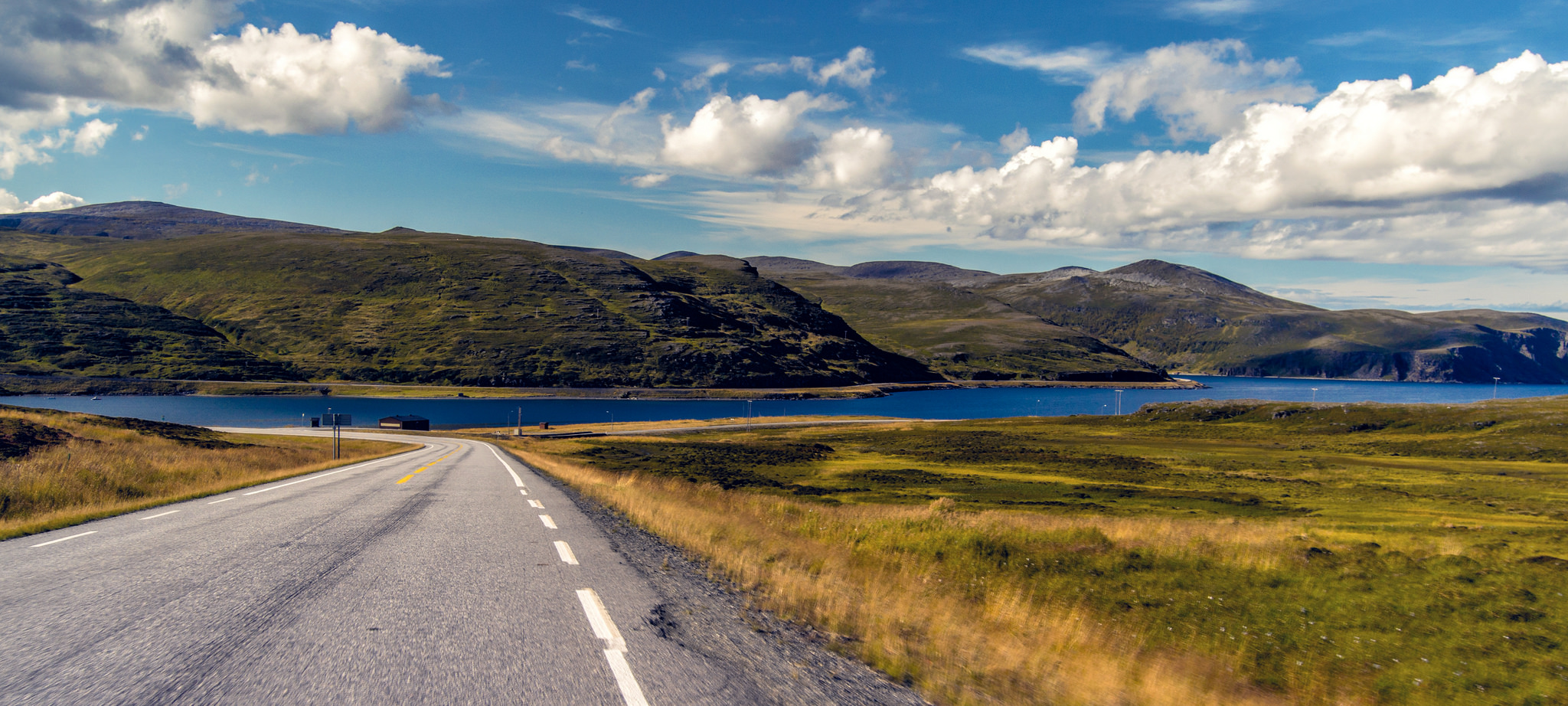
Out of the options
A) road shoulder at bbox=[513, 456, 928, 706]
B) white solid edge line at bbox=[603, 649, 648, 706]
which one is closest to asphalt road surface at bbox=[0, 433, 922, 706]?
white solid edge line at bbox=[603, 649, 648, 706]

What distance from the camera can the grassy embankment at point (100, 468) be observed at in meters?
14.1

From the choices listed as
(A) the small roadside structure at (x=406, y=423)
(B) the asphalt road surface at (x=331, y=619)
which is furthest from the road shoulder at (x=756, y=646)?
(A) the small roadside structure at (x=406, y=423)

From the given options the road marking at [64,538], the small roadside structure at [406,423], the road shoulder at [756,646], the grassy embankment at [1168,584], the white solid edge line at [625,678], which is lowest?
the small roadside structure at [406,423]

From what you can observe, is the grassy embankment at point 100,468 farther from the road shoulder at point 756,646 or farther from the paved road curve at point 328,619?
the road shoulder at point 756,646

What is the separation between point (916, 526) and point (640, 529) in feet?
32.5

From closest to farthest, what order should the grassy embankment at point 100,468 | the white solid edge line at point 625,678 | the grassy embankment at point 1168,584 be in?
the white solid edge line at point 625,678 → the grassy embankment at point 1168,584 → the grassy embankment at point 100,468

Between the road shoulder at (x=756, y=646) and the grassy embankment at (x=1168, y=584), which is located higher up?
the road shoulder at (x=756, y=646)

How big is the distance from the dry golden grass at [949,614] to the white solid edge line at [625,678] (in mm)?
2268

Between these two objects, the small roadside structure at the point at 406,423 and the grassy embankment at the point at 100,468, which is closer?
the grassy embankment at the point at 100,468

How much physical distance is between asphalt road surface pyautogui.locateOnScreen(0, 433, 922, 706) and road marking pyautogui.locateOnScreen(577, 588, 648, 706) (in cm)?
2

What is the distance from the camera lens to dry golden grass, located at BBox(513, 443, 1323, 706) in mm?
6500

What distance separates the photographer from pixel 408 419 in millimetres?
129375

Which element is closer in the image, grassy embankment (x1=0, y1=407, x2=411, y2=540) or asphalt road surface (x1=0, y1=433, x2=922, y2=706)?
asphalt road surface (x1=0, y1=433, x2=922, y2=706)

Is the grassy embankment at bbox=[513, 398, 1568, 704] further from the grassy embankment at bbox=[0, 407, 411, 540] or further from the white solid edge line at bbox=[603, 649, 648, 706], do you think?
the grassy embankment at bbox=[0, 407, 411, 540]
